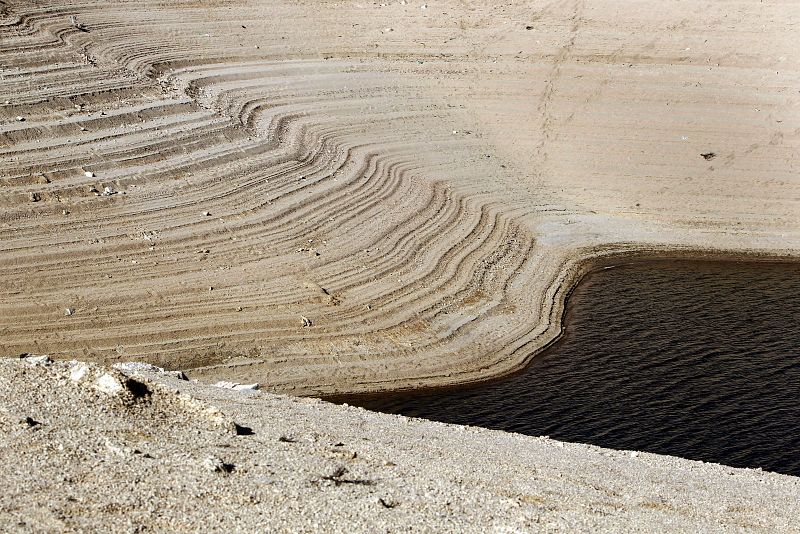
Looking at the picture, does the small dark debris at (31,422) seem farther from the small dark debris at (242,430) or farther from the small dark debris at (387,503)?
the small dark debris at (387,503)

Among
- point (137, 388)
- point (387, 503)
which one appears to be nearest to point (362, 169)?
point (137, 388)

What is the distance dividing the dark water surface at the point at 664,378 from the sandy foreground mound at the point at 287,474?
2679 millimetres

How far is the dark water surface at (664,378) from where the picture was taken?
1444cm

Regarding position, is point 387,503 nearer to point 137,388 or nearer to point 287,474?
point 287,474

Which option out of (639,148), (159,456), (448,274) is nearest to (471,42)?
(639,148)

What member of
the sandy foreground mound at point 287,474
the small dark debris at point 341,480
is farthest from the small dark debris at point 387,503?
the small dark debris at point 341,480

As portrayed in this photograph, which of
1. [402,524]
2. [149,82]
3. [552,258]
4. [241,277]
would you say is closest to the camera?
[402,524]

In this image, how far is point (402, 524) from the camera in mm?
8367

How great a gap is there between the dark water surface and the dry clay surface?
0.61m

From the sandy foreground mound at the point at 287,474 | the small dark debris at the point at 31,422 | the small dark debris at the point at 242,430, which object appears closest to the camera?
the sandy foreground mound at the point at 287,474

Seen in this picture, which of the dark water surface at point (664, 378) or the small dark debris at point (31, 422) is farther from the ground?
the small dark debris at point (31, 422)

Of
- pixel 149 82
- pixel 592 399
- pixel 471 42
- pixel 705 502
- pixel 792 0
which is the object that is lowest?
pixel 592 399

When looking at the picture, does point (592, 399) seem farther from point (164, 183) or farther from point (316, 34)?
point (316, 34)

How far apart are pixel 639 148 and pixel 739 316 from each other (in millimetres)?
6569
